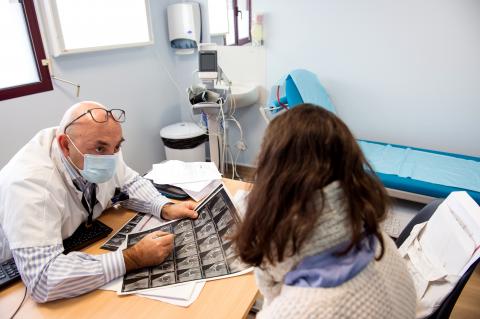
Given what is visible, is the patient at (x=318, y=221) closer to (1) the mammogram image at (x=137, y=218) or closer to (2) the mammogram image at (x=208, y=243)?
(2) the mammogram image at (x=208, y=243)

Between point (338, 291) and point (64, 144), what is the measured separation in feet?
3.43

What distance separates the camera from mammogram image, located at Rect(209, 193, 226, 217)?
1230 mm

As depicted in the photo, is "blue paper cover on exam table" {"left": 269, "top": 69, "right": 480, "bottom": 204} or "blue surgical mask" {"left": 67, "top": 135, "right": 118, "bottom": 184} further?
"blue paper cover on exam table" {"left": 269, "top": 69, "right": 480, "bottom": 204}

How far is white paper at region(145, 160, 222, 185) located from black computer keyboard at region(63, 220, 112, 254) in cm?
37

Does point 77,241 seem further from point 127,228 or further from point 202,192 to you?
point 202,192

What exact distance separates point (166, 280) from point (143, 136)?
2312mm

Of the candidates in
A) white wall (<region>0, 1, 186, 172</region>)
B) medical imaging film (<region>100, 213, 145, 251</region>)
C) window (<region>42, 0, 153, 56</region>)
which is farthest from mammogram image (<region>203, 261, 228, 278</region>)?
window (<region>42, 0, 153, 56</region>)

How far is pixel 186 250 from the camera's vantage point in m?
1.09

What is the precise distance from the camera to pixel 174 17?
116 inches

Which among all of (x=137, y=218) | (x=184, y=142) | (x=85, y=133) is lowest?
(x=184, y=142)

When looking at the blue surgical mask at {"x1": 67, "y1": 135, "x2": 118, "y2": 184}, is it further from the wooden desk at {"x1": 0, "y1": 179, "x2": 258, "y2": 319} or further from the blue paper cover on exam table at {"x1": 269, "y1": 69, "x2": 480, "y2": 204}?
the blue paper cover on exam table at {"x1": 269, "y1": 69, "x2": 480, "y2": 204}

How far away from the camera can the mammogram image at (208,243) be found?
3.56 ft

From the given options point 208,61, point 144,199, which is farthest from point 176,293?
point 208,61

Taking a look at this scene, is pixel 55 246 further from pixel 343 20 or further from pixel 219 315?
pixel 343 20
